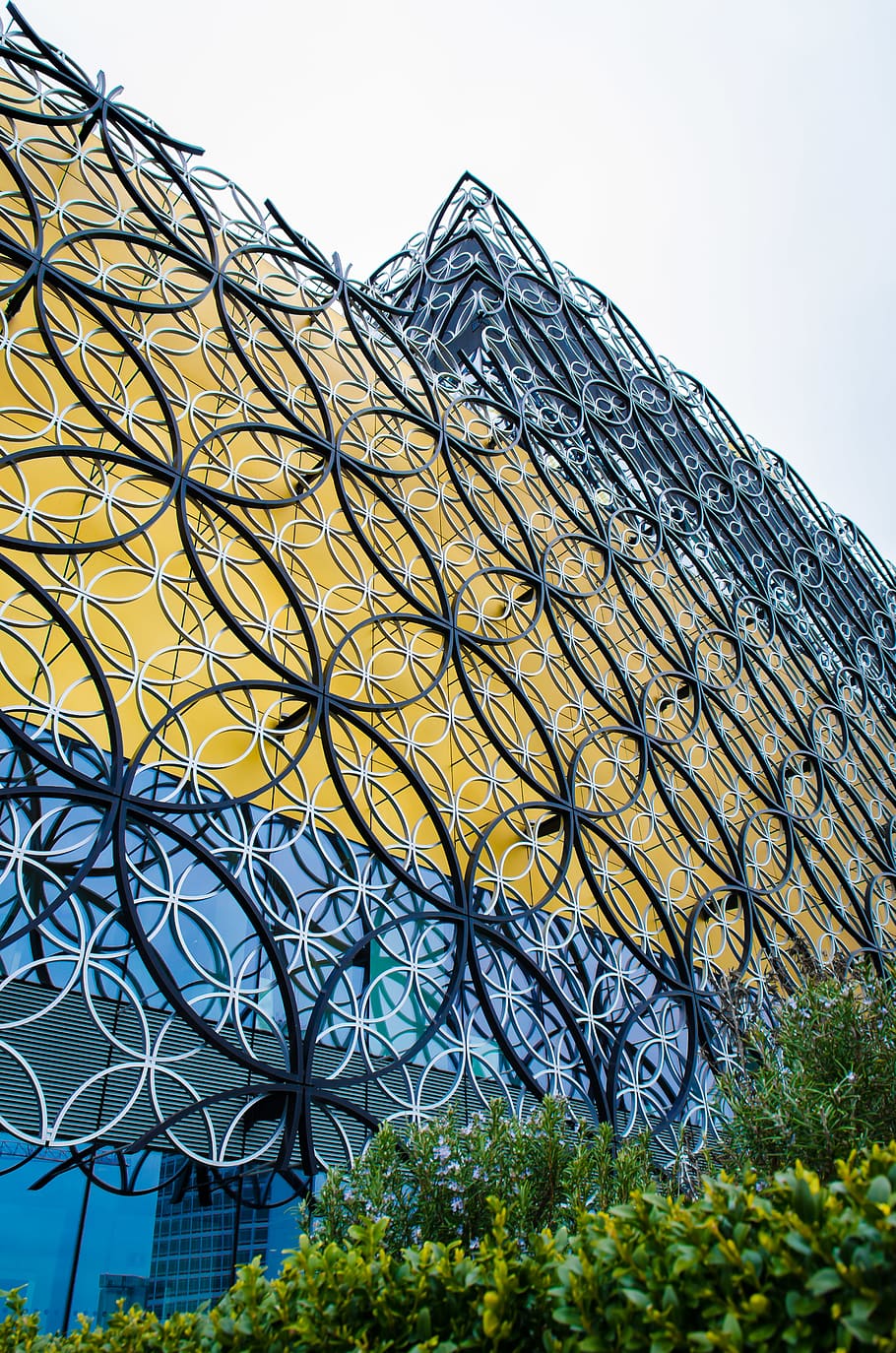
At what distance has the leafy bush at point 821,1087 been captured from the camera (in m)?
5.70

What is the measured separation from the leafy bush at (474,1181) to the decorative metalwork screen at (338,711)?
191 centimetres

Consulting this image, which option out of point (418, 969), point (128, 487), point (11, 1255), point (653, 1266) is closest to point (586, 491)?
point (128, 487)

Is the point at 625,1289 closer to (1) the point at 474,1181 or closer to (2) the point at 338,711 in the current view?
(1) the point at 474,1181

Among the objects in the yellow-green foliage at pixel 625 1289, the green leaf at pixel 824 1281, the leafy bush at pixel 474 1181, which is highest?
the leafy bush at pixel 474 1181

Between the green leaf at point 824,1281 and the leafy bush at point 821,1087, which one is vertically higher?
the leafy bush at point 821,1087

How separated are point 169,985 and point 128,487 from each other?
18.6 feet

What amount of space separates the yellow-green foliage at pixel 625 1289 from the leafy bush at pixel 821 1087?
188 centimetres

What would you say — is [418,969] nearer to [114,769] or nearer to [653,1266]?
[114,769]

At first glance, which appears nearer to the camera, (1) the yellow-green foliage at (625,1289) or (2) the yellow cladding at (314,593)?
(1) the yellow-green foliage at (625,1289)

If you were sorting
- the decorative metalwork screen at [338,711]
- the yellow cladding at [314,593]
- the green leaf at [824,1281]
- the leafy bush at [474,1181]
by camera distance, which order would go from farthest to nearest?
the yellow cladding at [314,593] < the decorative metalwork screen at [338,711] < the leafy bush at [474,1181] < the green leaf at [824,1281]

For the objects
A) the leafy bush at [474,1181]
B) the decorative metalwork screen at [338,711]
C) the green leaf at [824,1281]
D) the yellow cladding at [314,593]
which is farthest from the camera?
the yellow cladding at [314,593]

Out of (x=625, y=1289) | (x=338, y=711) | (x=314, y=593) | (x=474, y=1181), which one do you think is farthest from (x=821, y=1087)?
(x=314, y=593)

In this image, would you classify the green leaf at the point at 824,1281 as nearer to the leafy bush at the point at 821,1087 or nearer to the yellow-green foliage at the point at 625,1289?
the yellow-green foliage at the point at 625,1289

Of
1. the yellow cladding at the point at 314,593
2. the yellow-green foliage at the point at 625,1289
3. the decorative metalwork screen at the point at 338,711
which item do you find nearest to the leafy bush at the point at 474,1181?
the yellow-green foliage at the point at 625,1289
